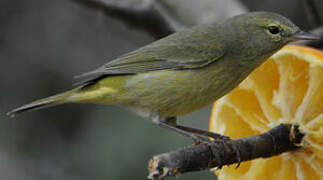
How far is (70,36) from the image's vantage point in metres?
6.39

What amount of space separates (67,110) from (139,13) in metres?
2.36

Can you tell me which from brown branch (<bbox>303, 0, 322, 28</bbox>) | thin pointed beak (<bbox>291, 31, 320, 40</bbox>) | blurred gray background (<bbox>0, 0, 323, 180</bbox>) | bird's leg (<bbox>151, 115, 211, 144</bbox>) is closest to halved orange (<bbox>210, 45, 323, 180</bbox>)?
thin pointed beak (<bbox>291, 31, 320, 40</bbox>)

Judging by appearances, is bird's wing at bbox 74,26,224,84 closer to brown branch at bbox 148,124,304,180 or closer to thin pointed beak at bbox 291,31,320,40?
thin pointed beak at bbox 291,31,320,40

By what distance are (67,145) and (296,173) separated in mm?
3237

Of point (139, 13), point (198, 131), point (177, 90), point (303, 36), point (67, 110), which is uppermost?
point (139, 13)

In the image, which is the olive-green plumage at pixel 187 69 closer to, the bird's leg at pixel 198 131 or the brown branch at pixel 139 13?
the bird's leg at pixel 198 131

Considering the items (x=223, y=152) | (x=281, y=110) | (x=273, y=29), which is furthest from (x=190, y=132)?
(x=273, y=29)

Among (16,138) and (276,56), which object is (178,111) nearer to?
(276,56)

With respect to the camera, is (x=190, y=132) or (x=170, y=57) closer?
(x=190, y=132)

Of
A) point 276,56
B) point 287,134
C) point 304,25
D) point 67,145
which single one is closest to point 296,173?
point 287,134

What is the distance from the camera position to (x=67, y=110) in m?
5.77

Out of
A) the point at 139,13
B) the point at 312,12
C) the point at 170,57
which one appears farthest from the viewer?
the point at 312,12

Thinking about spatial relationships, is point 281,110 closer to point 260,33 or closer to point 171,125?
point 260,33

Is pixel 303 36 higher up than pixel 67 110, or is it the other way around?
pixel 303 36
